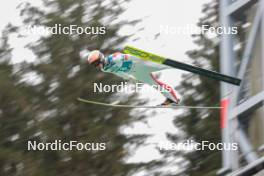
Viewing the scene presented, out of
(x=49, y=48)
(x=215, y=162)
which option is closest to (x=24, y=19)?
(x=49, y=48)

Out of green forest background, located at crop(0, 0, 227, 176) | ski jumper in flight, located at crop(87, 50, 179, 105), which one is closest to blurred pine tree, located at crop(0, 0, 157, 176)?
green forest background, located at crop(0, 0, 227, 176)

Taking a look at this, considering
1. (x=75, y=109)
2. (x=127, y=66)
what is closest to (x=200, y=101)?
(x=75, y=109)

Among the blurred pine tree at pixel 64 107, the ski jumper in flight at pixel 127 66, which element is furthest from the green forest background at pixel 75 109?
the ski jumper in flight at pixel 127 66

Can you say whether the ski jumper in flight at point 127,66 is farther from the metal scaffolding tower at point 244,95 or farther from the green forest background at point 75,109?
the green forest background at point 75,109

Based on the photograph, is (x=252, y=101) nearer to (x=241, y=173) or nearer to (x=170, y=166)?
(x=241, y=173)

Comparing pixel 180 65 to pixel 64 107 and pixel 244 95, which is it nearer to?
pixel 244 95

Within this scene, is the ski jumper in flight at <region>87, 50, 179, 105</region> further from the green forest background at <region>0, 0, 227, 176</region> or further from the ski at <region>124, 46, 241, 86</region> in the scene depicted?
the green forest background at <region>0, 0, 227, 176</region>

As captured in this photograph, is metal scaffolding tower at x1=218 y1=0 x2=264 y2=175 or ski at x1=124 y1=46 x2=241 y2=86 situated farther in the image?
metal scaffolding tower at x1=218 y1=0 x2=264 y2=175
